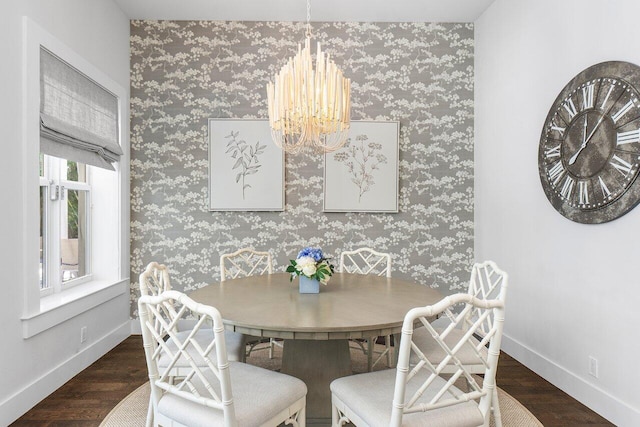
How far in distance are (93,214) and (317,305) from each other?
2.58 m

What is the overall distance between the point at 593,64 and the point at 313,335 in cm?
232

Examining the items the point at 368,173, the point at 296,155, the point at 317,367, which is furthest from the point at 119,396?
the point at 368,173

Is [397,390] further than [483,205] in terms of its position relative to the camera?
No

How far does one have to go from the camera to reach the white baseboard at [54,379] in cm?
227

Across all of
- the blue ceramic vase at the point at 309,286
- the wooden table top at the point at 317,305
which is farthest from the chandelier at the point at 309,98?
the wooden table top at the point at 317,305

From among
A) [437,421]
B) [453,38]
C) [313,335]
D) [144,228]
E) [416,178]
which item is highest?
[453,38]

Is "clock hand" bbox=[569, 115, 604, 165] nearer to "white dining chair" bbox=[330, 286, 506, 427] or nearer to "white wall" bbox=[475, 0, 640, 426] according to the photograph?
"white wall" bbox=[475, 0, 640, 426]

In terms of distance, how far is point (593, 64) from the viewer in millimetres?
2471

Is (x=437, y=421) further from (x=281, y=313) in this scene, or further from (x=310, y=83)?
(x=310, y=83)

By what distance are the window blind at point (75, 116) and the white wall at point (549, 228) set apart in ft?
10.9

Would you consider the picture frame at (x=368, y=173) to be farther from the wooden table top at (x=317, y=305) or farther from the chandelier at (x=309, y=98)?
the chandelier at (x=309, y=98)

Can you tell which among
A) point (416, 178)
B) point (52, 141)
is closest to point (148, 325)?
point (52, 141)

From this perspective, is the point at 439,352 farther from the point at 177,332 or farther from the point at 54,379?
the point at 54,379

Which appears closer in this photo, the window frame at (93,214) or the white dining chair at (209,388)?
the white dining chair at (209,388)
